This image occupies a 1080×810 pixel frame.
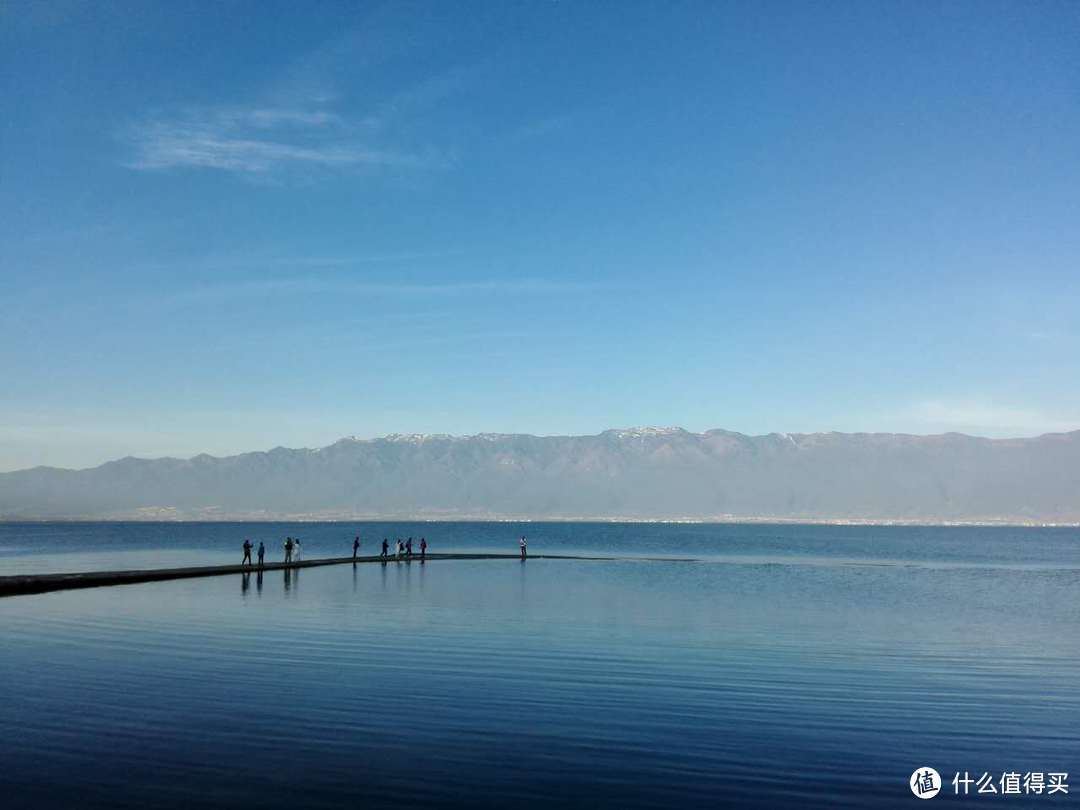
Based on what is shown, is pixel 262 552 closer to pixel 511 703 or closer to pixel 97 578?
pixel 97 578

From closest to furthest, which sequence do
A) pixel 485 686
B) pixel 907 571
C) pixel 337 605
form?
1. pixel 485 686
2. pixel 337 605
3. pixel 907 571

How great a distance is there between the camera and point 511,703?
74.4 ft

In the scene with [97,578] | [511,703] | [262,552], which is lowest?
[97,578]

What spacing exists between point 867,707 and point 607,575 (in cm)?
5702

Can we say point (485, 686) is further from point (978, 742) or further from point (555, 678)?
point (978, 742)

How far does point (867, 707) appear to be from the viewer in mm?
23453

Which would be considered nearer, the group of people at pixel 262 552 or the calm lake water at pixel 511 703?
the calm lake water at pixel 511 703

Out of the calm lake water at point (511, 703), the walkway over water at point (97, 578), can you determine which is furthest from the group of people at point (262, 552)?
the calm lake water at point (511, 703)

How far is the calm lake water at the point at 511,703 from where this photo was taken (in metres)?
15.6

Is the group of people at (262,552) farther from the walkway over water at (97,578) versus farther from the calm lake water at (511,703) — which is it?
the calm lake water at (511,703)

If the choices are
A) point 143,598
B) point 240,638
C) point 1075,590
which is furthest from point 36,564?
point 1075,590

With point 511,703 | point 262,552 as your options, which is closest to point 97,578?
point 262,552

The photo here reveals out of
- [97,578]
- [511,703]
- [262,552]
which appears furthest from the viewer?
[262,552]

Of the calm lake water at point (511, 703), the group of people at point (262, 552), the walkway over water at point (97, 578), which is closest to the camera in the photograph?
the calm lake water at point (511, 703)
